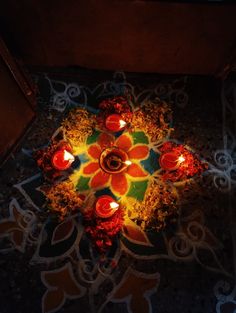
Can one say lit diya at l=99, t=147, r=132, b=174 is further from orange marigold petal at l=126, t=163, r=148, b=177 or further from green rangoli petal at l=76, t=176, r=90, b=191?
green rangoli petal at l=76, t=176, r=90, b=191

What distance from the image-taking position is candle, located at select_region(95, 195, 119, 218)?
2467 millimetres

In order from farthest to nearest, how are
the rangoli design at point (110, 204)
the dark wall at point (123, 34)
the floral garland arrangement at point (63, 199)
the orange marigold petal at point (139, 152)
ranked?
the orange marigold petal at point (139, 152), the floral garland arrangement at point (63, 199), the rangoli design at point (110, 204), the dark wall at point (123, 34)

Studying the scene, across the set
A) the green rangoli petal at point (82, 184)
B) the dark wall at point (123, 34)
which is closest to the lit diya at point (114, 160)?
the green rangoli petal at point (82, 184)

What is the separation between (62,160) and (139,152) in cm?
53

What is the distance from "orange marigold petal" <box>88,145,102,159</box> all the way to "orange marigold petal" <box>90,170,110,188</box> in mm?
119

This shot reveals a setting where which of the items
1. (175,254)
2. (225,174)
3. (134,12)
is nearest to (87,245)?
(175,254)

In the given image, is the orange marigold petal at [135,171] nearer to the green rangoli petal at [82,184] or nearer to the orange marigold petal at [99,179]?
the orange marigold petal at [99,179]

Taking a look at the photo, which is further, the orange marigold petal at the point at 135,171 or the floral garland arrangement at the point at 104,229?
the orange marigold petal at the point at 135,171

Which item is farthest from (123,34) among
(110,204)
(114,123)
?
(110,204)

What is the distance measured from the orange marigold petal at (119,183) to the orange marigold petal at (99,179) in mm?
48

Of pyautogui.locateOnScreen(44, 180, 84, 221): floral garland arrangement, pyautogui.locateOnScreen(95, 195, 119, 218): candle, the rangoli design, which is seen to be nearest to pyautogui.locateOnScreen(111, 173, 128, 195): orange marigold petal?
the rangoli design

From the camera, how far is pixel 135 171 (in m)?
2.64

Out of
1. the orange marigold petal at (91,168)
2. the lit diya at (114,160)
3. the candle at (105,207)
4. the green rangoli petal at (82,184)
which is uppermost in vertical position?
the lit diya at (114,160)

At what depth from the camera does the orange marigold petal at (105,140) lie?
8.89 feet
